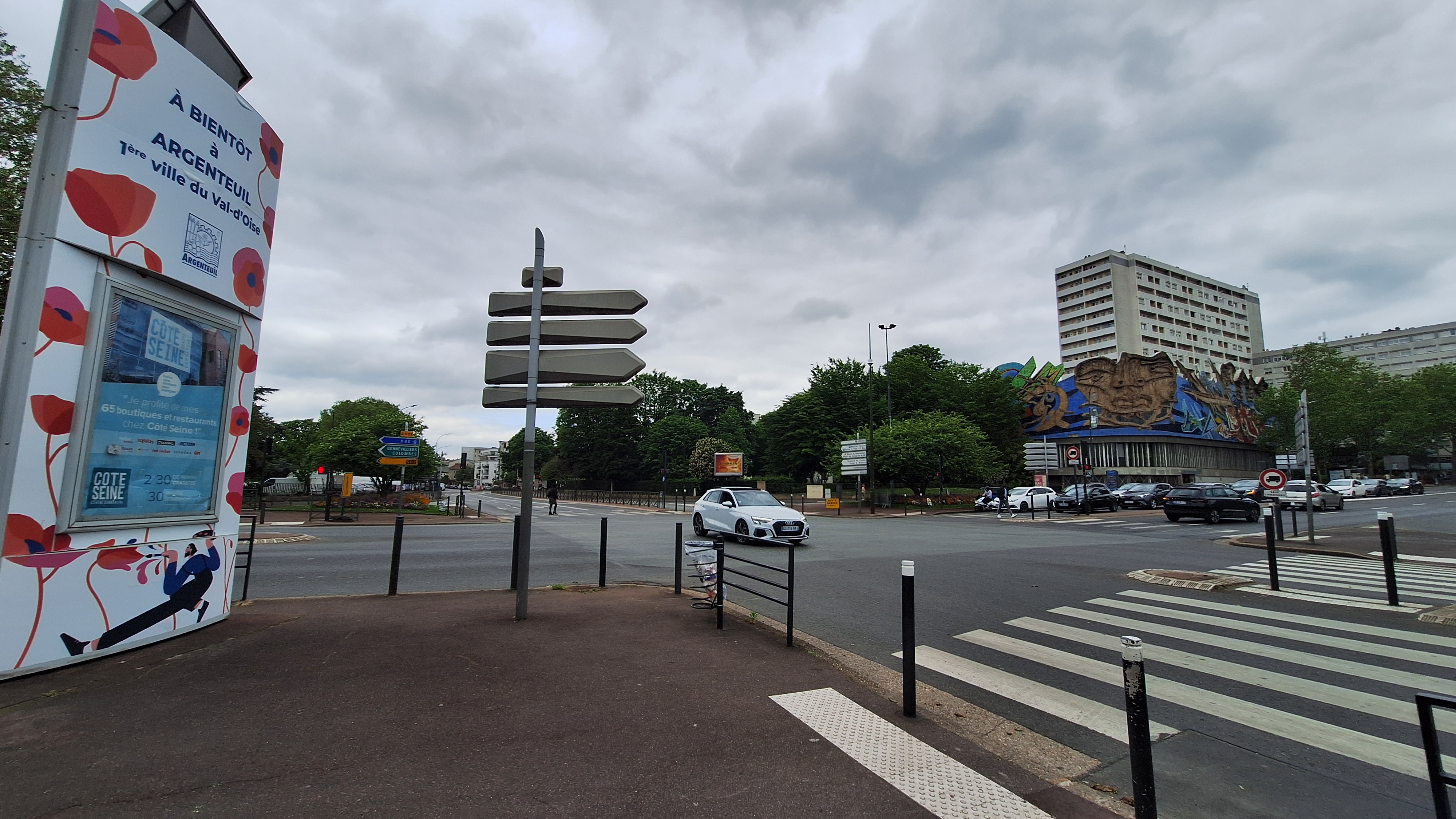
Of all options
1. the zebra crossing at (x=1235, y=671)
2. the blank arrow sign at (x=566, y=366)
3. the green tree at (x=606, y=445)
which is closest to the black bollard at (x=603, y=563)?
the blank arrow sign at (x=566, y=366)

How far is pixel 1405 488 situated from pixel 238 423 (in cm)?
8038

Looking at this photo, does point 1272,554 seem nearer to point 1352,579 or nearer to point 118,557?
point 1352,579

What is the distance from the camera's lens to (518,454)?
400 ft

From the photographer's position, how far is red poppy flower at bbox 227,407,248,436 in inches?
247

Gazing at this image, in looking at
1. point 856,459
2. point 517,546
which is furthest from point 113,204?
point 856,459

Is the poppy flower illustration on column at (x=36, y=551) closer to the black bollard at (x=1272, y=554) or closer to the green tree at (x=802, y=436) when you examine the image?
the black bollard at (x=1272, y=554)

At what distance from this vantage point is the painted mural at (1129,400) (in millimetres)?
65125

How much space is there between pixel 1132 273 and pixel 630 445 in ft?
280

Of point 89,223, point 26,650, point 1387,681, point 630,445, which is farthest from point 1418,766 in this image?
point 630,445

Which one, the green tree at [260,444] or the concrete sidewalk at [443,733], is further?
the green tree at [260,444]

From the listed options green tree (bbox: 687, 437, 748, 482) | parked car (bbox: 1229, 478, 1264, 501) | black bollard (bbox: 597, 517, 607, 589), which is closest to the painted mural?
parked car (bbox: 1229, 478, 1264, 501)

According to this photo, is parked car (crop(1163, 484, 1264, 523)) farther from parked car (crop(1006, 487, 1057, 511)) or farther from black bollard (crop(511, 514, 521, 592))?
black bollard (crop(511, 514, 521, 592))

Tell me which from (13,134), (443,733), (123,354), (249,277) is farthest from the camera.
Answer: (13,134)

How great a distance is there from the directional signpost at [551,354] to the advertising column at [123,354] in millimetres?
2497
